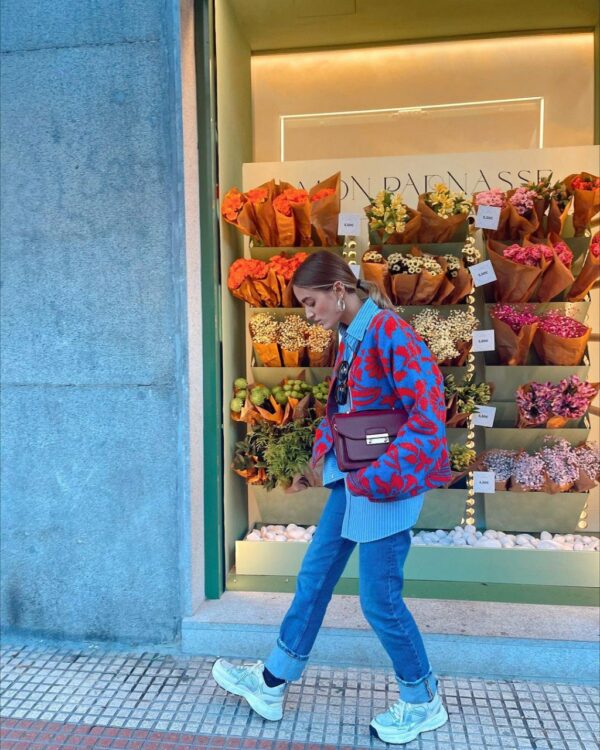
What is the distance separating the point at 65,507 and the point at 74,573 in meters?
0.33

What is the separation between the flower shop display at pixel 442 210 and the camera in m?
3.61

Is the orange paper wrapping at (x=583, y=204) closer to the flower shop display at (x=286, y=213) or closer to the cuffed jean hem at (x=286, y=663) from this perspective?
the flower shop display at (x=286, y=213)

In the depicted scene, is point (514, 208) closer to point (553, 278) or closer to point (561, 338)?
point (553, 278)

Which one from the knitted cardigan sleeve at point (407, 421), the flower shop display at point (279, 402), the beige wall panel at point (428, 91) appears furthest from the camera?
the beige wall panel at point (428, 91)

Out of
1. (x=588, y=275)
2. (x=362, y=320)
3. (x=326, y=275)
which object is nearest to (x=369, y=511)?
(x=362, y=320)

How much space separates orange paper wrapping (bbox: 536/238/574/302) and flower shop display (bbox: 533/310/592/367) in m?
0.12

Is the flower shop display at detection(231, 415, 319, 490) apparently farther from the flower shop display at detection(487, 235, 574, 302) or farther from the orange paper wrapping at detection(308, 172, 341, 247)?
the flower shop display at detection(487, 235, 574, 302)

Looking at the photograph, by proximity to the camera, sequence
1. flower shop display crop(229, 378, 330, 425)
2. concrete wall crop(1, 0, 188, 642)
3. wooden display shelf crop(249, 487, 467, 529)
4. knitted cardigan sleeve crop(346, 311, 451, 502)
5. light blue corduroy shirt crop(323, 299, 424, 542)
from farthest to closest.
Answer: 1. wooden display shelf crop(249, 487, 467, 529)
2. flower shop display crop(229, 378, 330, 425)
3. concrete wall crop(1, 0, 188, 642)
4. light blue corduroy shirt crop(323, 299, 424, 542)
5. knitted cardigan sleeve crop(346, 311, 451, 502)

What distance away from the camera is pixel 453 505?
387 centimetres

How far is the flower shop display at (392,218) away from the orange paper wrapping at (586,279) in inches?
36.3

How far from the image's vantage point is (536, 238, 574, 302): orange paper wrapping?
3549 millimetres

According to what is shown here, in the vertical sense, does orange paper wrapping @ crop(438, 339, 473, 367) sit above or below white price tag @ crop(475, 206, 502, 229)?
below

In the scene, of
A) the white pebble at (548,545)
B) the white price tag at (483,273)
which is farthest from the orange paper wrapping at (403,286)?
the white pebble at (548,545)

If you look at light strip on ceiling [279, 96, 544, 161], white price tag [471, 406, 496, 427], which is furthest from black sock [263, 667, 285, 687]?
light strip on ceiling [279, 96, 544, 161]
